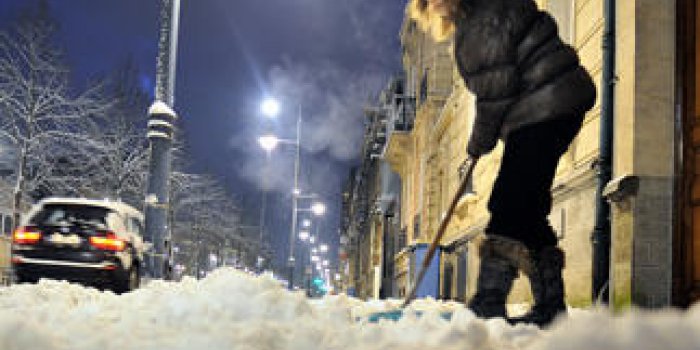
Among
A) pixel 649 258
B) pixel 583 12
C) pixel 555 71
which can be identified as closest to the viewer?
pixel 555 71

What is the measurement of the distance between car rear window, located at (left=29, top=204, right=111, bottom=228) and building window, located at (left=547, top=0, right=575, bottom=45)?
26.4 feet

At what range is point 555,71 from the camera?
4.35 metres

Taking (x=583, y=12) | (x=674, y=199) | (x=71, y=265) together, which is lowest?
(x=71, y=265)

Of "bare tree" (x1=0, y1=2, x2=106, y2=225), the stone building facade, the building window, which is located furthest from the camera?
"bare tree" (x1=0, y1=2, x2=106, y2=225)

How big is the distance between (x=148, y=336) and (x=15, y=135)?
975 inches

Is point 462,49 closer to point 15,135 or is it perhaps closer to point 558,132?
point 558,132

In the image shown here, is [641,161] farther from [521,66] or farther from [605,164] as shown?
[521,66]

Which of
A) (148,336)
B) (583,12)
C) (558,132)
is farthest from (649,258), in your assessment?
(148,336)

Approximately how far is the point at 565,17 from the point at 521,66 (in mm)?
5852

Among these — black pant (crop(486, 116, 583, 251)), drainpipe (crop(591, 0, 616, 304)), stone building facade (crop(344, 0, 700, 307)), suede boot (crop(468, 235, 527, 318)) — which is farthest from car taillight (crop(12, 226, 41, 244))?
black pant (crop(486, 116, 583, 251))

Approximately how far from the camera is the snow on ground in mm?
1771

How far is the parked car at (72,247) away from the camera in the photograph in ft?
41.3

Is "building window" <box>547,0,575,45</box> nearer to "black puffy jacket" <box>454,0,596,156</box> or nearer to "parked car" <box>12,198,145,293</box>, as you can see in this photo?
"black puffy jacket" <box>454,0,596,156</box>

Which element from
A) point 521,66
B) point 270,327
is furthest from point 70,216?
point 270,327
